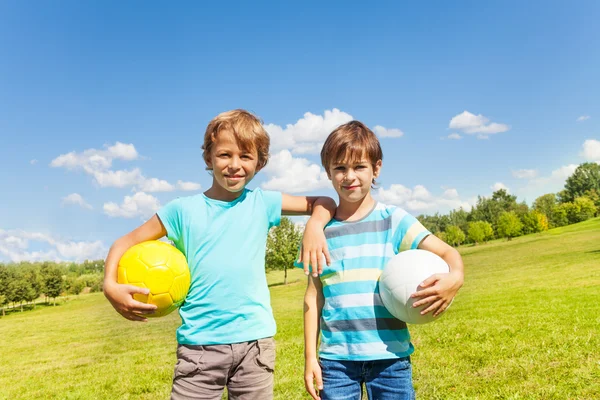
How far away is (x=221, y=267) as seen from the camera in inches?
120

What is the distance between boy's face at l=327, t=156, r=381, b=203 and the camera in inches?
111

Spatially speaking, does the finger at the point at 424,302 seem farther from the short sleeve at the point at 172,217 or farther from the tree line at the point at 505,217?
the tree line at the point at 505,217

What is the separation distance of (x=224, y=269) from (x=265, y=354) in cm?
62

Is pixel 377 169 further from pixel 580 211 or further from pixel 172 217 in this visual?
pixel 580 211

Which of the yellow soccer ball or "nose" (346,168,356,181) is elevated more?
"nose" (346,168,356,181)

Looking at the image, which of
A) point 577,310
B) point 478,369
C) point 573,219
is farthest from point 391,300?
point 573,219

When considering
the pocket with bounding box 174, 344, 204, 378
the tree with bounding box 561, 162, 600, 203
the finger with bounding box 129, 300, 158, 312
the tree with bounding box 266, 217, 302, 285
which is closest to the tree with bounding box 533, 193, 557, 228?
the tree with bounding box 561, 162, 600, 203

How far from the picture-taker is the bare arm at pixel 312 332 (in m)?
2.74

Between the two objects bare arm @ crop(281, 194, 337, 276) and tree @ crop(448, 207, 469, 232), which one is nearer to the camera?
bare arm @ crop(281, 194, 337, 276)

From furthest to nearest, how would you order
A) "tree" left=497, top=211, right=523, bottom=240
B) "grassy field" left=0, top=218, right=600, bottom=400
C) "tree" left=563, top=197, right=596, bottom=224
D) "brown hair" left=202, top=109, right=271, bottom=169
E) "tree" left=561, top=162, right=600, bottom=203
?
"tree" left=561, top=162, right=600, bottom=203
"tree" left=563, top=197, right=596, bottom=224
"tree" left=497, top=211, right=523, bottom=240
"grassy field" left=0, top=218, right=600, bottom=400
"brown hair" left=202, top=109, right=271, bottom=169

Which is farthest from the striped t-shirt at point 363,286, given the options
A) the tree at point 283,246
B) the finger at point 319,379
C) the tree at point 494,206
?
the tree at point 494,206

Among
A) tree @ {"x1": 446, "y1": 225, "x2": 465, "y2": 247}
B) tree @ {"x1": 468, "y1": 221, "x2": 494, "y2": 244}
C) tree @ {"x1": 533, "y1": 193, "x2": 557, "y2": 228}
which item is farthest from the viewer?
tree @ {"x1": 533, "y1": 193, "x2": 557, "y2": 228}

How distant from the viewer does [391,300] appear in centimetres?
262

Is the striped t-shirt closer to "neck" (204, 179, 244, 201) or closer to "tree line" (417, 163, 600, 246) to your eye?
"neck" (204, 179, 244, 201)
